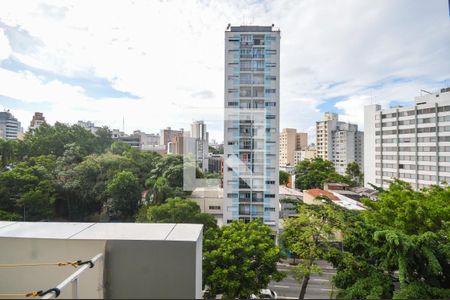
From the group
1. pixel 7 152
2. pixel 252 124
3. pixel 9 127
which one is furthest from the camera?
pixel 252 124

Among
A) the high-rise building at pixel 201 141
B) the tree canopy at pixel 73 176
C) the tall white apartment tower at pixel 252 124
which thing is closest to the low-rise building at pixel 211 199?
the tall white apartment tower at pixel 252 124

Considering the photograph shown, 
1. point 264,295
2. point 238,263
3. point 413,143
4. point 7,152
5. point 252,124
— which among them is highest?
point 252,124

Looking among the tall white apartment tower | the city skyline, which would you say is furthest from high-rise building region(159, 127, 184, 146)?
the tall white apartment tower

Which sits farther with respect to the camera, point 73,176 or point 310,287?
point 310,287

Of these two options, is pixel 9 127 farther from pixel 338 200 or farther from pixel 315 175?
pixel 315 175

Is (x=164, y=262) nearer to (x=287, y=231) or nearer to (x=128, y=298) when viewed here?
(x=128, y=298)

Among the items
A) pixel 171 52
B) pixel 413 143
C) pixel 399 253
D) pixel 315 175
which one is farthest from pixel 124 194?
pixel 413 143

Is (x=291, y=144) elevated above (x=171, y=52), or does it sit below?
below
